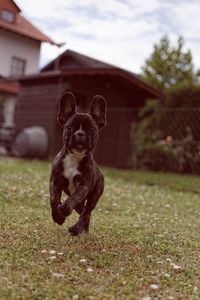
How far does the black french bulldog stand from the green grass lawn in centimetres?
45

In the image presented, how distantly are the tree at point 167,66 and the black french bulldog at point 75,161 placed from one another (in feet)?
89.9

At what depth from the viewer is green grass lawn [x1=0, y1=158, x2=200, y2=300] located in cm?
429

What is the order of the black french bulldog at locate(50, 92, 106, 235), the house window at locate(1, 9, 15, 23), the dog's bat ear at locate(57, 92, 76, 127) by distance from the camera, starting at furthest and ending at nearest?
1. the house window at locate(1, 9, 15, 23)
2. the dog's bat ear at locate(57, 92, 76, 127)
3. the black french bulldog at locate(50, 92, 106, 235)

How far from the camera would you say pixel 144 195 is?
12.4 meters

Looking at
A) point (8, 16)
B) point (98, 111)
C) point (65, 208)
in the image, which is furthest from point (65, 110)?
point (8, 16)

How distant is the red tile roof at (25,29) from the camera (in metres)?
7.47

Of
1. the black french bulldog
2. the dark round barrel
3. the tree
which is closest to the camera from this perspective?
the black french bulldog

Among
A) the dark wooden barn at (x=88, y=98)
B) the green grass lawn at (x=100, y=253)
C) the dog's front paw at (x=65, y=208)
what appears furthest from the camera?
the dark wooden barn at (x=88, y=98)

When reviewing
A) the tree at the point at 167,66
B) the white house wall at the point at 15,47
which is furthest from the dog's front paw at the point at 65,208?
the tree at the point at 167,66

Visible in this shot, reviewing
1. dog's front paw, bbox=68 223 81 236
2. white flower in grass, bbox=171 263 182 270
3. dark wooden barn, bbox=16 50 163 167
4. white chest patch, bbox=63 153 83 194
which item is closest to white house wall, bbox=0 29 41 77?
white chest patch, bbox=63 153 83 194

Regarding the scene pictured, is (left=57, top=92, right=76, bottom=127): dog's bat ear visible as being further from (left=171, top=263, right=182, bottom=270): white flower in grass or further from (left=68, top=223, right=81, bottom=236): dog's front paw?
(left=171, top=263, right=182, bottom=270): white flower in grass

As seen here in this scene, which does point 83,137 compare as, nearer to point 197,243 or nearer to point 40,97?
point 197,243

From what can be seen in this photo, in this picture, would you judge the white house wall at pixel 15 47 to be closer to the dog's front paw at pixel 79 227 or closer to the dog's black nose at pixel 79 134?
the dog's black nose at pixel 79 134

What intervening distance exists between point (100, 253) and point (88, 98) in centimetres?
1723
